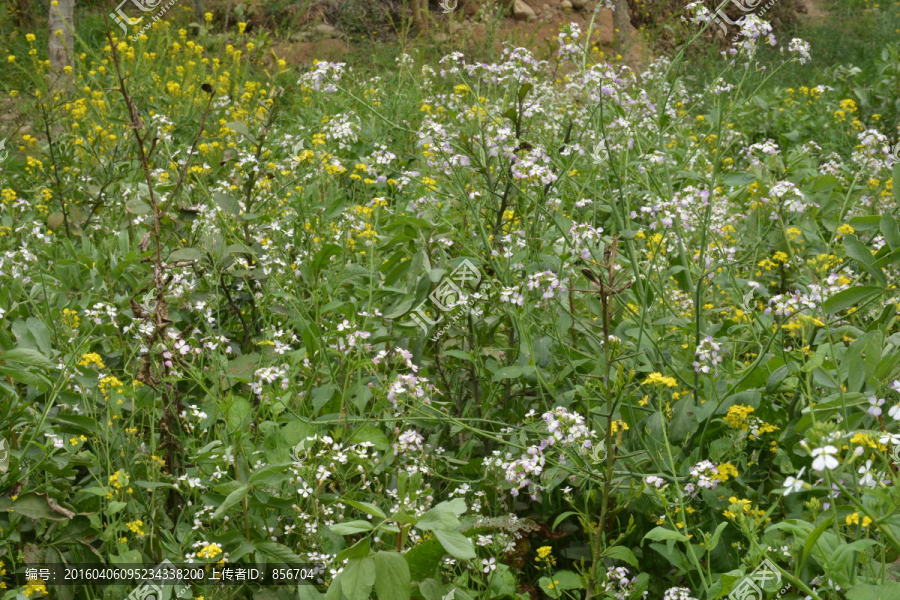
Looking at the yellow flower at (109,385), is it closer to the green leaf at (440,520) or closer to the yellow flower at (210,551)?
the yellow flower at (210,551)

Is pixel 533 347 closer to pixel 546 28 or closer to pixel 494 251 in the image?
pixel 494 251

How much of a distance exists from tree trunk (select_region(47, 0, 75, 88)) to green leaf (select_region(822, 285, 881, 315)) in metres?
5.47

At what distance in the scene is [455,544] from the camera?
1580mm

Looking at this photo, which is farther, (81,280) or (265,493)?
(81,280)

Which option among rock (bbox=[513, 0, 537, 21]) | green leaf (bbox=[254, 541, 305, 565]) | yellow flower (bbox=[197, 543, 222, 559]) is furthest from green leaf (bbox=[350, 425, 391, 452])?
rock (bbox=[513, 0, 537, 21])

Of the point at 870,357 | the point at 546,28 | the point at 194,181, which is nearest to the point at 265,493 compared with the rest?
the point at 870,357

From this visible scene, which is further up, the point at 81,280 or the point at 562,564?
the point at 81,280

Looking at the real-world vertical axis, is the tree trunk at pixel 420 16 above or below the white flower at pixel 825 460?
below

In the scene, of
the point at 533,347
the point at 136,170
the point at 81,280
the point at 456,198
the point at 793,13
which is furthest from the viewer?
the point at 793,13

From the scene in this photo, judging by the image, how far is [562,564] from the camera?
2.39 m

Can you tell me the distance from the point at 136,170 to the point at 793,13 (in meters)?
12.6

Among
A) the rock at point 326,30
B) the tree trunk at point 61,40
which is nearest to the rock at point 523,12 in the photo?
the rock at point 326,30

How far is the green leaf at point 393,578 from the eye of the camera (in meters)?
1.63

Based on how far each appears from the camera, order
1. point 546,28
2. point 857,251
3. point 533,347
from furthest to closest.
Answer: point 546,28 → point 533,347 → point 857,251
